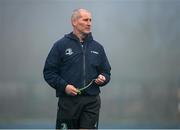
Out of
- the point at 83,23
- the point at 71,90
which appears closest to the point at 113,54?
the point at 83,23

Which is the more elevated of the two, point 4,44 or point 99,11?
point 99,11

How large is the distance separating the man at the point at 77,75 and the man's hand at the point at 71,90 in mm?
11

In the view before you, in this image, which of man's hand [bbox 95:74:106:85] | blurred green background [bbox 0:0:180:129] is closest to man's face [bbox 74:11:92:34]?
man's hand [bbox 95:74:106:85]

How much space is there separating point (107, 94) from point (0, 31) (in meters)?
1.26

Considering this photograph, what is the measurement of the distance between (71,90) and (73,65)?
0.19 meters

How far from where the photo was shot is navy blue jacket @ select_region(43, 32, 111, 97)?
3748 mm

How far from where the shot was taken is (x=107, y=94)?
17.6 ft

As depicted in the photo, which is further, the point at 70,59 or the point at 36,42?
the point at 36,42

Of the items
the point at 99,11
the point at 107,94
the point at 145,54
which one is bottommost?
the point at 107,94

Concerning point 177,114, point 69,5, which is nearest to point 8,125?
point 69,5

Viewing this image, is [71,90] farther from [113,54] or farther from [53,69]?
[113,54]

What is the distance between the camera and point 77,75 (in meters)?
3.75

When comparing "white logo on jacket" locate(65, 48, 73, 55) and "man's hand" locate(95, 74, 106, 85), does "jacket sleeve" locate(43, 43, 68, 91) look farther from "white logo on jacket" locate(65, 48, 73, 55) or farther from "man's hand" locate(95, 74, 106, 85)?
"man's hand" locate(95, 74, 106, 85)

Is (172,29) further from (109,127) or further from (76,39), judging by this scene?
(76,39)
